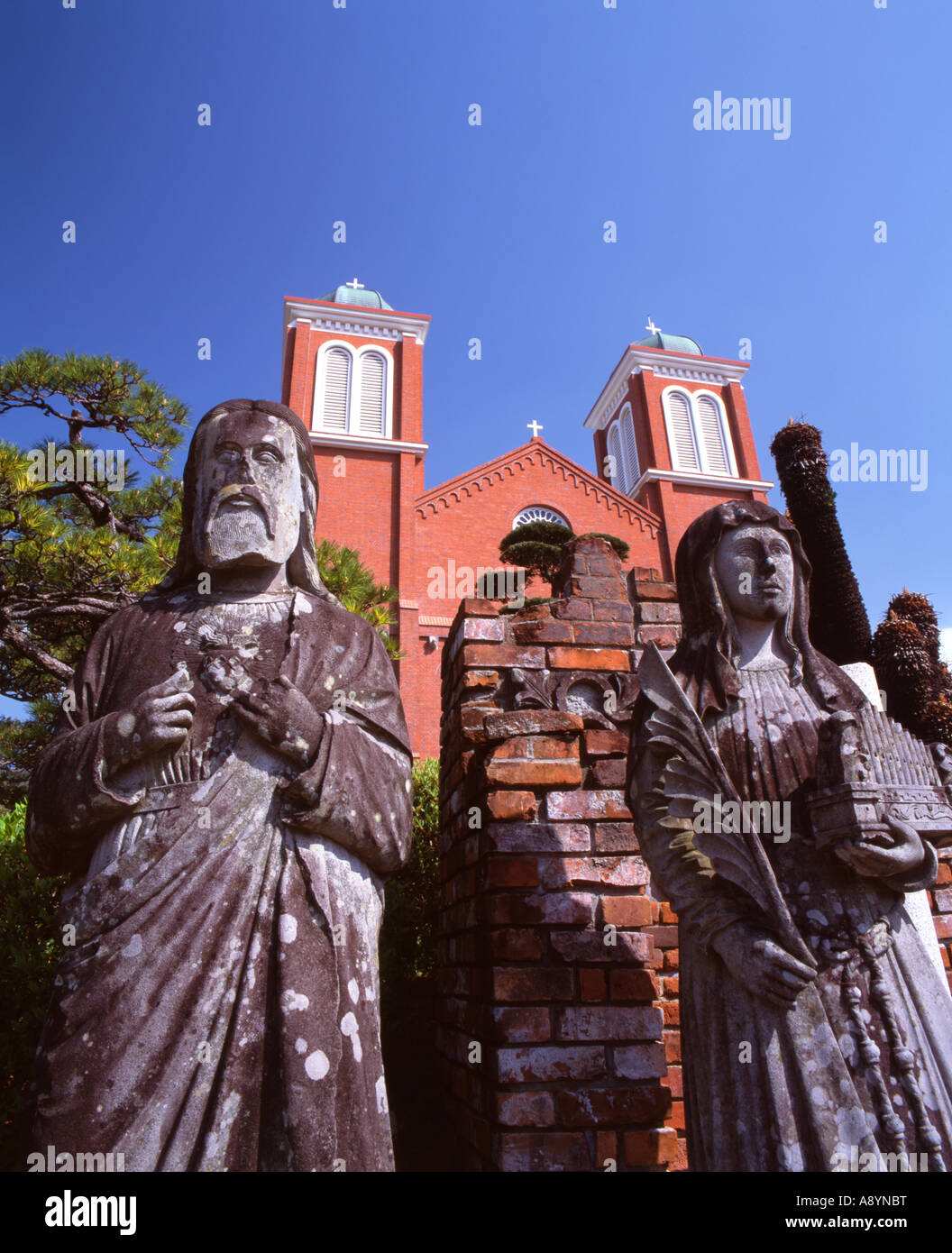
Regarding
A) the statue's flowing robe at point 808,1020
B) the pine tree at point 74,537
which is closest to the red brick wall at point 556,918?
the statue's flowing robe at point 808,1020

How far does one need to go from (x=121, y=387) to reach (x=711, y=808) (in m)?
7.73

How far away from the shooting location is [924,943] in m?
1.93

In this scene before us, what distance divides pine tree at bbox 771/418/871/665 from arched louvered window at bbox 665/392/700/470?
7.87 m

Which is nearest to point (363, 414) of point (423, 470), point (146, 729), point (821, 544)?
point (423, 470)

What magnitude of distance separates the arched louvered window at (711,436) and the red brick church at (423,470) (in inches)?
1.6

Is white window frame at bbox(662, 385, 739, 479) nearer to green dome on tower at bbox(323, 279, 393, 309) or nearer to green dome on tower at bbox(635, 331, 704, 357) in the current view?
green dome on tower at bbox(635, 331, 704, 357)

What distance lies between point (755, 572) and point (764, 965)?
1.20 m

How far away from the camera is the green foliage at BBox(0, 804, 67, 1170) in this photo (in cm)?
369

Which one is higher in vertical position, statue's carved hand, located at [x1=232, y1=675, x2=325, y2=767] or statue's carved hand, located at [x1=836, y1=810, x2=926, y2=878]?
statue's carved hand, located at [x1=232, y1=675, x2=325, y2=767]

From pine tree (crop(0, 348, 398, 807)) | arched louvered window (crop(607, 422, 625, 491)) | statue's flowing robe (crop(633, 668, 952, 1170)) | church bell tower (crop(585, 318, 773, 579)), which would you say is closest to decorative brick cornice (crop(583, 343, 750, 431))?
church bell tower (crop(585, 318, 773, 579))

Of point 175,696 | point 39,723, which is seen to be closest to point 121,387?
point 39,723

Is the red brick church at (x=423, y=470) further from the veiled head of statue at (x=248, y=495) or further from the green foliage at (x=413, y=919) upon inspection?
the veiled head of statue at (x=248, y=495)

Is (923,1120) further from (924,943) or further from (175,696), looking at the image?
(175,696)

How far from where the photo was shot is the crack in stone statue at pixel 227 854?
1420 mm
